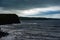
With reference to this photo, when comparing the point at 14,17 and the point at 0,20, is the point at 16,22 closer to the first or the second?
the point at 14,17

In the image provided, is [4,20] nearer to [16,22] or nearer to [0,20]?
[0,20]

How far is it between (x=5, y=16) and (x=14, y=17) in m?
8.92

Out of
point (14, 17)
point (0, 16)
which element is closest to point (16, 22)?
point (14, 17)

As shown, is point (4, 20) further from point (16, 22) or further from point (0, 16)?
point (16, 22)

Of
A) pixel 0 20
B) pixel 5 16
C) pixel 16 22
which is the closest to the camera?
pixel 0 20

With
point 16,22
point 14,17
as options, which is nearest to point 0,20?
point 14,17

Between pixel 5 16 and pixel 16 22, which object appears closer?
pixel 5 16

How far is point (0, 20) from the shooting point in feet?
364

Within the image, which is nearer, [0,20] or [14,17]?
[0,20]

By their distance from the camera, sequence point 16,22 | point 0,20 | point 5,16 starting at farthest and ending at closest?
point 16,22
point 5,16
point 0,20

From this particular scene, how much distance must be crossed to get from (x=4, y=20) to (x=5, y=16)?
447cm

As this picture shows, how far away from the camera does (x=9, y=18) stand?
389 ft

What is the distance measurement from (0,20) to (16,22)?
93.6 ft

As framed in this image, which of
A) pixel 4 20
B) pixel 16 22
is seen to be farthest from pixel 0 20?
pixel 16 22
